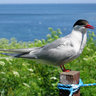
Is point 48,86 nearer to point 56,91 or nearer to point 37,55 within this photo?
point 56,91

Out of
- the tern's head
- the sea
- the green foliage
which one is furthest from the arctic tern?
the sea

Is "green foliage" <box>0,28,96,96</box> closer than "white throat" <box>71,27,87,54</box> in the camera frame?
No

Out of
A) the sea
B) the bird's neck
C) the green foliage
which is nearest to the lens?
the bird's neck

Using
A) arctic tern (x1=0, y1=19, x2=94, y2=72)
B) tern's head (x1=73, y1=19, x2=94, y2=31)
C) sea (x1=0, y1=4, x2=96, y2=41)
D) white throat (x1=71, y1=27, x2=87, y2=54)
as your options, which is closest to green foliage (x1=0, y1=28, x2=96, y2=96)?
arctic tern (x1=0, y1=19, x2=94, y2=72)

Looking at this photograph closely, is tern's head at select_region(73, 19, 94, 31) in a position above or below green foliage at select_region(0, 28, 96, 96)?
above

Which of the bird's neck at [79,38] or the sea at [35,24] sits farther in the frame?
the sea at [35,24]

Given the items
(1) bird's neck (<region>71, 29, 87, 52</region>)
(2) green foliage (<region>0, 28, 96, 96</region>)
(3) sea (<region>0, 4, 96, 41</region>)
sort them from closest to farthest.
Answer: (1) bird's neck (<region>71, 29, 87, 52</region>) < (2) green foliage (<region>0, 28, 96, 96</region>) < (3) sea (<region>0, 4, 96, 41</region>)

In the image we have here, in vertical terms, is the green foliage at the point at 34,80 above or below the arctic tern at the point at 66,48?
below

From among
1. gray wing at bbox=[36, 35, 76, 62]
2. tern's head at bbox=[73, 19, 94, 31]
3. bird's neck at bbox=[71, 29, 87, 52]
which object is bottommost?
gray wing at bbox=[36, 35, 76, 62]

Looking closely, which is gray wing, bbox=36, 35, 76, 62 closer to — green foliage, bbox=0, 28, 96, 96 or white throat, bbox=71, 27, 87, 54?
white throat, bbox=71, 27, 87, 54

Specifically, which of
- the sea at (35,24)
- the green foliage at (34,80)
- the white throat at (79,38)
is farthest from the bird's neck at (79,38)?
the sea at (35,24)

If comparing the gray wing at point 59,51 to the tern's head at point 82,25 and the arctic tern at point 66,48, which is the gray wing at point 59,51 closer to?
the arctic tern at point 66,48

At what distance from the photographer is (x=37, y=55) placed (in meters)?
3.13

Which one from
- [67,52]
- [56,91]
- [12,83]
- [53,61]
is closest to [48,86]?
[56,91]
